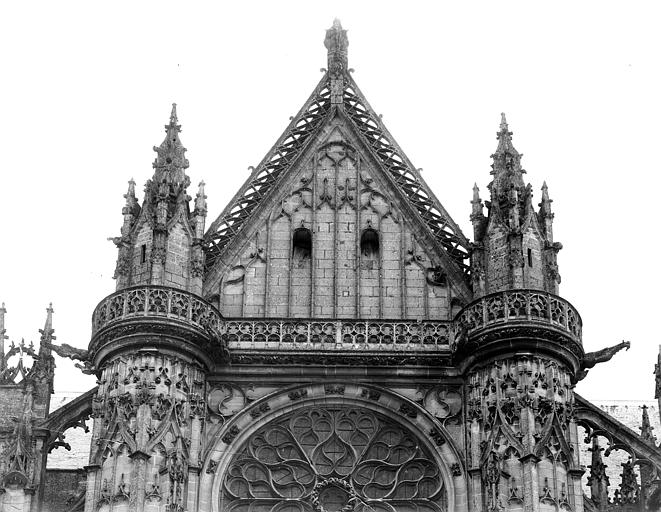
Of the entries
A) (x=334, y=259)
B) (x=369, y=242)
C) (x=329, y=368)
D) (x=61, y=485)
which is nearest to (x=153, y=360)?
(x=329, y=368)

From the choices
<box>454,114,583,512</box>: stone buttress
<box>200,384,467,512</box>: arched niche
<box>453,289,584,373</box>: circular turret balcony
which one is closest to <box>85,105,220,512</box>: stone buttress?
<box>200,384,467,512</box>: arched niche

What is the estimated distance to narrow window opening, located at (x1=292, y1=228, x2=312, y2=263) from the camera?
1396 inches

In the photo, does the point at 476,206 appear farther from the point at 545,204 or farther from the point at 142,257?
the point at 142,257

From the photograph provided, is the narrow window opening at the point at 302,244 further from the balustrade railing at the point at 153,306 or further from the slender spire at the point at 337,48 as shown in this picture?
the slender spire at the point at 337,48

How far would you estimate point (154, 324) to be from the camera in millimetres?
32375

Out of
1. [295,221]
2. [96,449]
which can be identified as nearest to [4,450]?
[96,449]

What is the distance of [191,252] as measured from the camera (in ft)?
113

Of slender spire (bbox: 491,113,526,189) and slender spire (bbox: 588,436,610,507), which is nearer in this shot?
slender spire (bbox: 588,436,610,507)

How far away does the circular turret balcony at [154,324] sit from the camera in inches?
1273

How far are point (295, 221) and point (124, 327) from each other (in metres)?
4.92

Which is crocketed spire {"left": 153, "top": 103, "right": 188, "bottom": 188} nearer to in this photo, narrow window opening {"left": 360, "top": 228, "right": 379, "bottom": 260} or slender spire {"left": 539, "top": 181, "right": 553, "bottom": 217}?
narrow window opening {"left": 360, "top": 228, "right": 379, "bottom": 260}

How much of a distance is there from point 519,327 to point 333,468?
13.8ft

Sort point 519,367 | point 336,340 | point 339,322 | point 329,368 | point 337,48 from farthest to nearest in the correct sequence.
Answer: point 337,48 → point 339,322 → point 336,340 → point 329,368 → point 519,367

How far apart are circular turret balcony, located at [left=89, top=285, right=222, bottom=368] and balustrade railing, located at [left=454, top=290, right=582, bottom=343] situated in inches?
186
